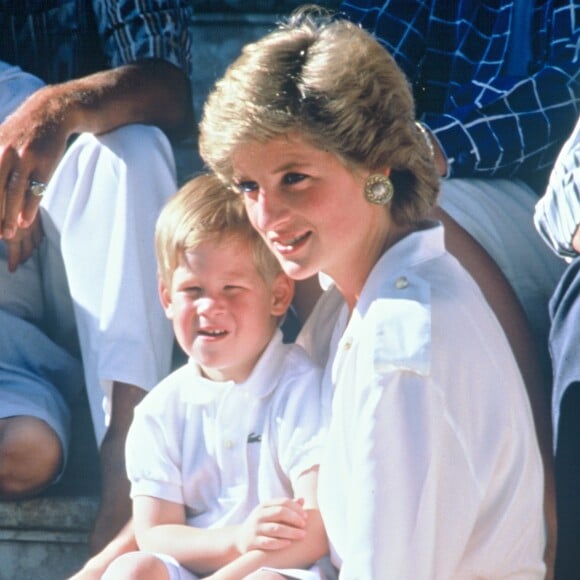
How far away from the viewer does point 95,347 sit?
2.90m

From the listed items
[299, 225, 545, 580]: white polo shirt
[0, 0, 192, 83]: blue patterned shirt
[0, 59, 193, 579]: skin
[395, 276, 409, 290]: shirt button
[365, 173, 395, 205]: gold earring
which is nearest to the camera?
[299, 225, 545, 580]: white polo shirt

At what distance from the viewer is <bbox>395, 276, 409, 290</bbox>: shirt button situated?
7.12 ft

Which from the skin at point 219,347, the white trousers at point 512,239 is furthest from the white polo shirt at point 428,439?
the white trousers at point 512,239

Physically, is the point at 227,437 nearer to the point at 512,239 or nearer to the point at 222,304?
the point at 222,304

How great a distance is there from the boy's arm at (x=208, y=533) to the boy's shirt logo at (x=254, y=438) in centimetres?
16

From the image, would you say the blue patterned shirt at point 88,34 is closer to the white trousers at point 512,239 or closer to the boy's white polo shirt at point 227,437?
the white trousers at point 512,239

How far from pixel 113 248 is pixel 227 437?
628 mm

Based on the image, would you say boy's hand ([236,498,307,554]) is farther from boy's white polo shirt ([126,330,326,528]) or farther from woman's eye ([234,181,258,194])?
woman's eye ([234,181,258,194])

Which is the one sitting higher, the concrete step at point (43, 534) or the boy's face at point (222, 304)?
the boy's face at point (222, 304)

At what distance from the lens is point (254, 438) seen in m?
2.47

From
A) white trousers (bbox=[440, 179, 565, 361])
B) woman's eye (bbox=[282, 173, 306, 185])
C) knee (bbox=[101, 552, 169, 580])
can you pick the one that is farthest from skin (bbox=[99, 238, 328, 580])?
white trousers (bbox=[440, 179, 565, 361])

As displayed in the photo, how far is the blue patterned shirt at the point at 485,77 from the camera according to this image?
9.42 feet

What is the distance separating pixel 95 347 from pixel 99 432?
179 millimetres

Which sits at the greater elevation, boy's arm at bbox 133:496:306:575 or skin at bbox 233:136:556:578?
skin at bbox 233:136:556:578
